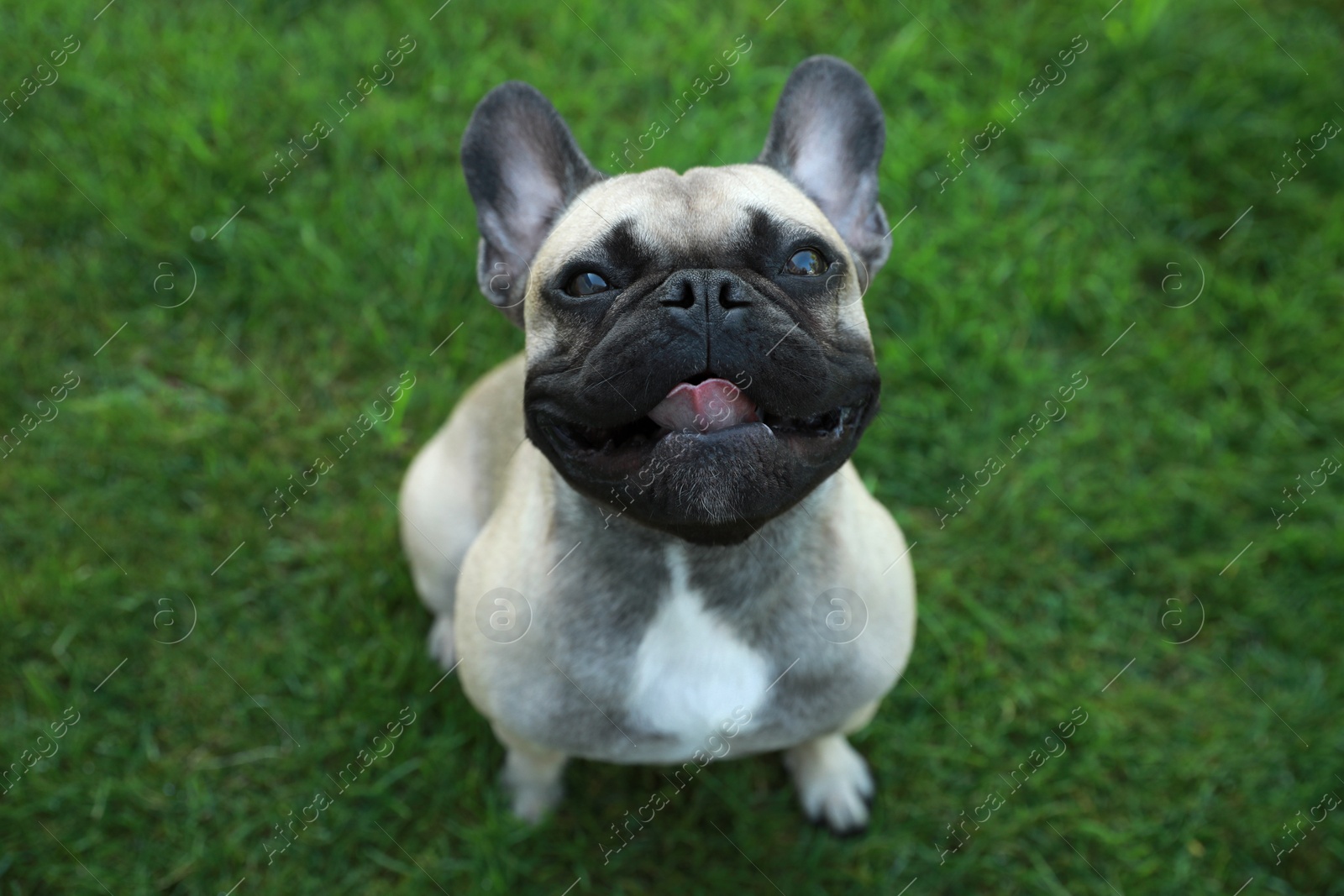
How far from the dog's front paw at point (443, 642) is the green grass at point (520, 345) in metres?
0.09

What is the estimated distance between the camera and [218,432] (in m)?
5.24

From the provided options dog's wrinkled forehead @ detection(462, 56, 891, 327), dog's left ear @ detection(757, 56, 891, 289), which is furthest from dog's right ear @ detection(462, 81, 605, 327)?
dog's left ear @ detection(757, 56, 891, 289)

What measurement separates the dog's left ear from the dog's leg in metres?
2.14

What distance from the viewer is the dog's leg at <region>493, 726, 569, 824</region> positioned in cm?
411

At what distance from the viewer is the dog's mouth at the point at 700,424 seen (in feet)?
8.77

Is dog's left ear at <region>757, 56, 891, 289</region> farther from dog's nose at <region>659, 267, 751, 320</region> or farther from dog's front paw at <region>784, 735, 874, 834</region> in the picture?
dog's front paw at <region>784, 735, 874, 834</region>

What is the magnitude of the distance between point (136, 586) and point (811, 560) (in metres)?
3.27

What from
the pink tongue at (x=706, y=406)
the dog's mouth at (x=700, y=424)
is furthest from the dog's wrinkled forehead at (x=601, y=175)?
the pink tongue at (x=706, y=406)

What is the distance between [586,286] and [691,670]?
1.21 m

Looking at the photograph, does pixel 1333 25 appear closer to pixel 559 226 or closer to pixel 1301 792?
pixel 1301 792

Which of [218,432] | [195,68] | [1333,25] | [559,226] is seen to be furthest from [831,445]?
[1333,25]

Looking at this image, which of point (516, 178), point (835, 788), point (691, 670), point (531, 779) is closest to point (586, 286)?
point (516, 178)

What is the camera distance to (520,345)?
5.43 meters

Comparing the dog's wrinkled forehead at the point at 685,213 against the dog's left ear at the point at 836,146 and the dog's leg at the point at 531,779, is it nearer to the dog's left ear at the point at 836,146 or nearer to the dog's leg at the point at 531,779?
the dog's left ear at the point at 836,146
